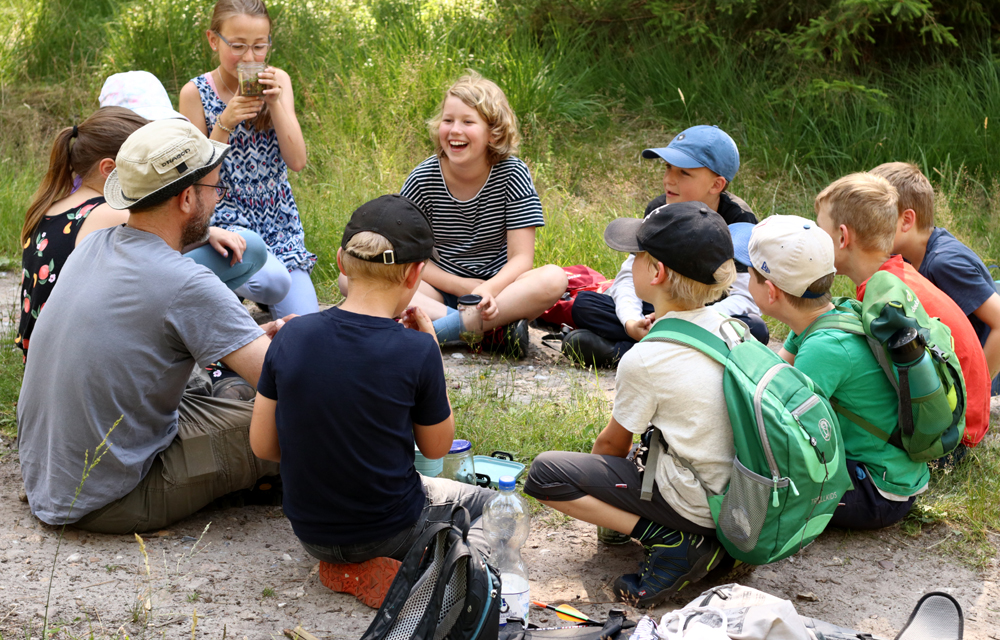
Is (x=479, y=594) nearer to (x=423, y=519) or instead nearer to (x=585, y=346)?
(x=423, y=519)

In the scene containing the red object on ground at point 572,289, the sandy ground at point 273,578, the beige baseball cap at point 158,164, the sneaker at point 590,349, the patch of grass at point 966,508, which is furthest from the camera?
the red object on ground at point 572,289

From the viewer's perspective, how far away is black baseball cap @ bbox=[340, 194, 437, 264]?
2562 mm

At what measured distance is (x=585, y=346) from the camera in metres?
4.94

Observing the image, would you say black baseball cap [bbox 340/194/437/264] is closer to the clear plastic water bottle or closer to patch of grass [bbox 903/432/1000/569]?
the clear plastic water bottle

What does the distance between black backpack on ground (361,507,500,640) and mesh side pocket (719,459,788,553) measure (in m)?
0.82

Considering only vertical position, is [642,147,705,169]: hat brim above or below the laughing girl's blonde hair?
below

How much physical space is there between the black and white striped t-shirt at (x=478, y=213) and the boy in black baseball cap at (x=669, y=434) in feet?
7.27

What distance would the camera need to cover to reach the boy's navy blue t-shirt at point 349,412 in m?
2.53

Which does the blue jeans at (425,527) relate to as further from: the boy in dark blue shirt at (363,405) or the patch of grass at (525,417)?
the patch of grass at (525,417)

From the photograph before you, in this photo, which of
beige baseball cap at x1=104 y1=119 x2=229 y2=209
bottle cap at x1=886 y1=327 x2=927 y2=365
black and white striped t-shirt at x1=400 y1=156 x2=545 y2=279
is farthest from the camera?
black and white striped t-shirt at x1=400 y1=156 x2=545 y2=279

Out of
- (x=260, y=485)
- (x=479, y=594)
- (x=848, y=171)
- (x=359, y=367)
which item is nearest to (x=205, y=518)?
(x=260, y=485)

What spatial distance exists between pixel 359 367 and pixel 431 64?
20.1 feet

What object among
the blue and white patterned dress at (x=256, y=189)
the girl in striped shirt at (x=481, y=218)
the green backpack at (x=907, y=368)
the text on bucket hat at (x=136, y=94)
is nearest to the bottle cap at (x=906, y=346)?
the green backpack at (x=907, y=368)

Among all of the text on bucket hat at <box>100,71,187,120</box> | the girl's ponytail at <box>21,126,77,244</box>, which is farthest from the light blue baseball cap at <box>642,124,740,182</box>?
the text on bucket hat at <box>100,71,187,120</box>
